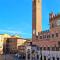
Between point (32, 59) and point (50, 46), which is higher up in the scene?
point (50, 46)

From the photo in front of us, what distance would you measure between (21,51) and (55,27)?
85.3 ft

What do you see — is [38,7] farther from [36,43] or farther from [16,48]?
[16,48]

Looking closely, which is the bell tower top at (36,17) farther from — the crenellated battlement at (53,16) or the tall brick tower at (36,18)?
the crenellated battlement at (53,16)

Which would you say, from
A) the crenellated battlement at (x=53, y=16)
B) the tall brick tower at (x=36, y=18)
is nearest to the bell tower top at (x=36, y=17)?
the tall brick tower at (x=36, y=18)

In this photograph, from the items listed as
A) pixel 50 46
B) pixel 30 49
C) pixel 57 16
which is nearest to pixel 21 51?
pixel 30 49

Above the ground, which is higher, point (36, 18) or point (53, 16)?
point (36, 18)

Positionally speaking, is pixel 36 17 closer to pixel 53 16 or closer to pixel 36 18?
pixel 36 18

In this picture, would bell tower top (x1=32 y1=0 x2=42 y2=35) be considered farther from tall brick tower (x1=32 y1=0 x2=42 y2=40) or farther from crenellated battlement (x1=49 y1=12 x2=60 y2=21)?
crenellated battlement (x1=49 y1=12 x2=60 y2=21)

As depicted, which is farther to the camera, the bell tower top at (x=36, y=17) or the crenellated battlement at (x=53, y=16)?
the bell tower top at (x=36, y=17)

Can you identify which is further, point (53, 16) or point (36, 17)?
point (36, 17)

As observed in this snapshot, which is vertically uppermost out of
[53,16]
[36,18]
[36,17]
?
[36,17]

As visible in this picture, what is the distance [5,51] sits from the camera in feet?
223

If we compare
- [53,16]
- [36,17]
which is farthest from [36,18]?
[53,16]

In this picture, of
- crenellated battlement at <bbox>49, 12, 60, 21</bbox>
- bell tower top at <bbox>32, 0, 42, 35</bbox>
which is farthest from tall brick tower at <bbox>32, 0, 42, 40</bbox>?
crenellated battlement at <bbox>49, 12, 60, 21</bbox>
